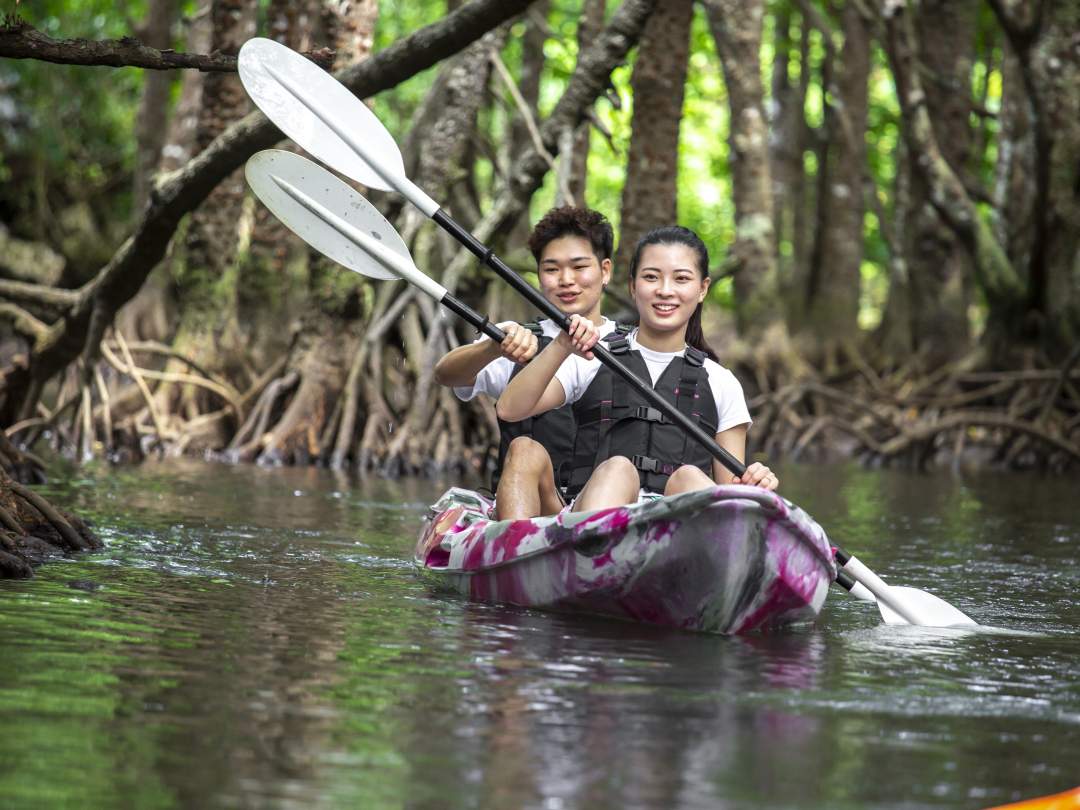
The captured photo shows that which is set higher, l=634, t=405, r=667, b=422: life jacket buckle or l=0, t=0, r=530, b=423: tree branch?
l=0, t=0, r=530, b=423: tree branch

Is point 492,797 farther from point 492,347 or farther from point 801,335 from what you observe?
point 801,335

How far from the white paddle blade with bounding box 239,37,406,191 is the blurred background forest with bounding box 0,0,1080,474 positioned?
18.6 inches

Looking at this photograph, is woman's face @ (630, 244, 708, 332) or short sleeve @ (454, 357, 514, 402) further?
short sleeve @ (454, 357, 514, 402)

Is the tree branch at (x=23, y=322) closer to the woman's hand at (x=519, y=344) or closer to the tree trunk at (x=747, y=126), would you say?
the woman's hand at (x=519, y=344)

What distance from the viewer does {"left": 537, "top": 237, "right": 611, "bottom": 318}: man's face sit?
213 inches

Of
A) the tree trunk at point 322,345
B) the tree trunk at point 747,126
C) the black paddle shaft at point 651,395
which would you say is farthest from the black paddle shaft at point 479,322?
the tree trunk at point 747,126

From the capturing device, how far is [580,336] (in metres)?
4.68

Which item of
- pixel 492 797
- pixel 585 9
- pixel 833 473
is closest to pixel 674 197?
pixel 585 9

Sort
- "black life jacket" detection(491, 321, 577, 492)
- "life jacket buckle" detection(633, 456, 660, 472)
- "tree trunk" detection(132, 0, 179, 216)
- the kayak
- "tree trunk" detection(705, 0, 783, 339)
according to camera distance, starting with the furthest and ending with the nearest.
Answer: "tree trunk" detection(132, 0, 179, 216) < "tree trunk" detection(705, 0, 783, 339) < "black life jacket" detection(491, 321, 577, 492) < "life jacket buckle" detection(633, 456, 660, 472) < the kayak

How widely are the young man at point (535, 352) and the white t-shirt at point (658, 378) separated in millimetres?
127

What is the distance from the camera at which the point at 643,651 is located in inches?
159

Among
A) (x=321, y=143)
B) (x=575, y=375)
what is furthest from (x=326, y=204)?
(x=575, y=375)

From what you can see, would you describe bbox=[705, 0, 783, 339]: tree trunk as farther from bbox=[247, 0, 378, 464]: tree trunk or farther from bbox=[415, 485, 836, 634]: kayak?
bbox=[415, 485, 836, 634]: kayak

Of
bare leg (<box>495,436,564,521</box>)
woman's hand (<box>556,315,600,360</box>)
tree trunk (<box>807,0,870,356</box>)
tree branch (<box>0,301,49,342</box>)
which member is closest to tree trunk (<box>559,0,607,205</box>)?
tree branch (<box>0,301,49,342</box>)
